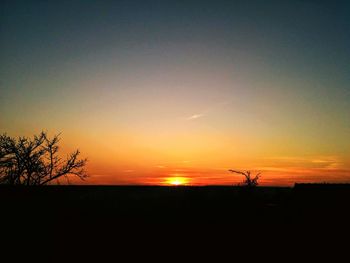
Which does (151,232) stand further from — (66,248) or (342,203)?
(342,203)

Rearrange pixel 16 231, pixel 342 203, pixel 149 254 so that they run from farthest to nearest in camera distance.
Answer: pixel 16 231 → pixel 342 203 → pixel 149 254

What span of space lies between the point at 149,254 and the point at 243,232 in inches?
359

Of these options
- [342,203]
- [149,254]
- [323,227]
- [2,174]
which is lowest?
[149,254]

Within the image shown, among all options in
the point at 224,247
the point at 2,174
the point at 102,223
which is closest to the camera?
the point at 224,247

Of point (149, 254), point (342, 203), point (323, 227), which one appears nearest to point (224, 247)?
point (149, 254)

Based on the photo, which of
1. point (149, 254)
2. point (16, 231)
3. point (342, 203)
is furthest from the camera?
point (16, 231)

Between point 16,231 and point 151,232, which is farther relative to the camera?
point 151,232

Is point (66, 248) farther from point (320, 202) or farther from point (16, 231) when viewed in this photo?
point (320, 202)

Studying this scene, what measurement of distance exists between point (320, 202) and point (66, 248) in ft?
56.2

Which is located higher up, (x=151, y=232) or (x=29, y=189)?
(x=29, y=189)

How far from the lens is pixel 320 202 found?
2155cm

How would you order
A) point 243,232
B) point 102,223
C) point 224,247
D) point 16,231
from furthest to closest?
point 102,223 → point 243,232 → point 16,231 → point 224,247

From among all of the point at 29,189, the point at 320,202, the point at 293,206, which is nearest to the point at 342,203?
the point at 320,202

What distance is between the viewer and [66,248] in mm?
18891
